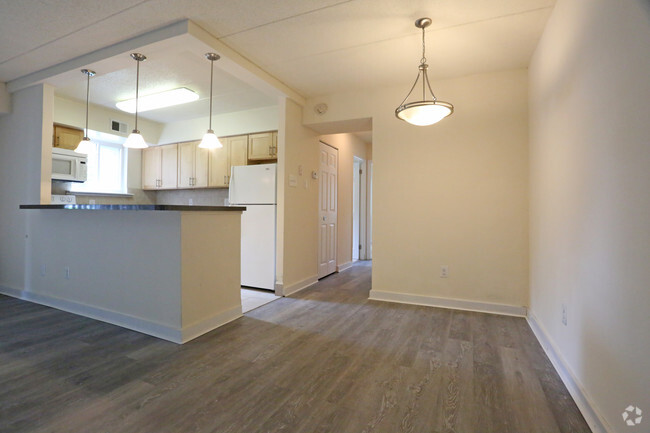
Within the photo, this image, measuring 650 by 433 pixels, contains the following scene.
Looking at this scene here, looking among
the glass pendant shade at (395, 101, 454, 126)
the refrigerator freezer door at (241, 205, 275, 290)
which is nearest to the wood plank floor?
the refrigerator freezer door at (241, 205, 275, 290)

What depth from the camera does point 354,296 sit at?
3.78 m

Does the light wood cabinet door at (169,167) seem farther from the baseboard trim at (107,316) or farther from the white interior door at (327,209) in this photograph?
the white interior door at (327,209)

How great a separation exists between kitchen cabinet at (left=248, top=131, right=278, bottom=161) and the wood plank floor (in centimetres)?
253

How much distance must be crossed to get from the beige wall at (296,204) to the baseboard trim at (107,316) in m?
1.55

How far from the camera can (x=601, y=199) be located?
1458 mm

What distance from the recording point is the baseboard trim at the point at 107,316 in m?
2.42

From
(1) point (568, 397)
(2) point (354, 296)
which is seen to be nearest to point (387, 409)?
(1) point (568, 397)

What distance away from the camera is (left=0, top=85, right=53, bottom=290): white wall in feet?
11.3

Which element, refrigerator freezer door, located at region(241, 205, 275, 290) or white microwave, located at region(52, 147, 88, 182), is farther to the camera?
white microwave, located at region(52, 147, 88, 182)

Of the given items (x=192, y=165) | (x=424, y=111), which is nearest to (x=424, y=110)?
(x=424, y=111)

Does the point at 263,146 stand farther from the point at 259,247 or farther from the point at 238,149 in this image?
the point at 259,247

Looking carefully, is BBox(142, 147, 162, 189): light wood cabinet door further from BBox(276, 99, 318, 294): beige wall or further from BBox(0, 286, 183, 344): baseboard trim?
BBox(276, 99, 318, 294): beige wall

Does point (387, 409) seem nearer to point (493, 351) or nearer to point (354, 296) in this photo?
point (493, 351)

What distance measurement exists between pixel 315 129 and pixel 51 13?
2.83 metres
